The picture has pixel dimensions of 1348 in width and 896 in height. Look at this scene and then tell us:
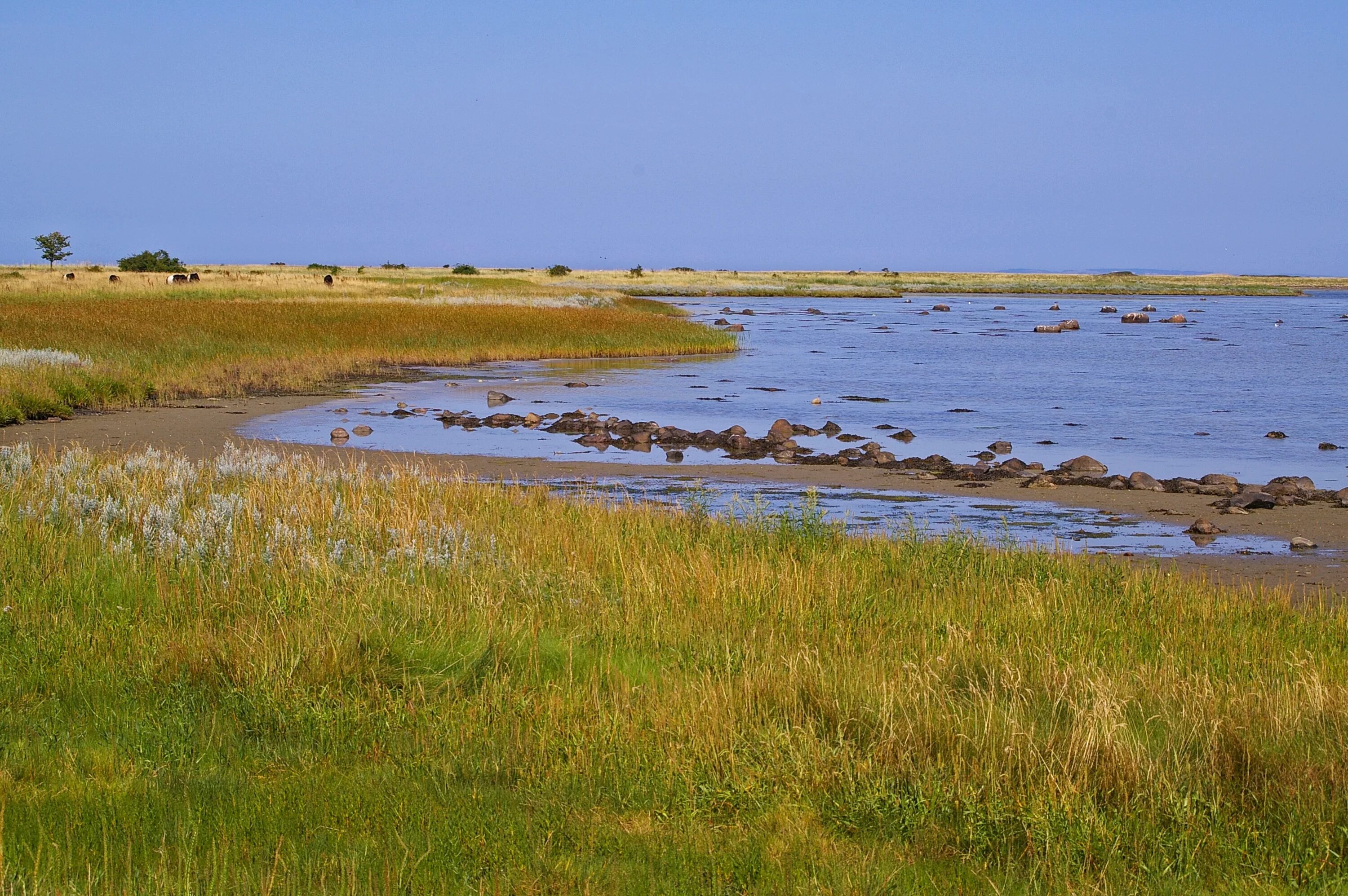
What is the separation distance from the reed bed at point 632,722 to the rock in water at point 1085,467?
8.75 metres

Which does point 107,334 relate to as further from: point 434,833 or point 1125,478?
point 434,833

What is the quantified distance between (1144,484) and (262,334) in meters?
24.4

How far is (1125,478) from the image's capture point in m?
16.8

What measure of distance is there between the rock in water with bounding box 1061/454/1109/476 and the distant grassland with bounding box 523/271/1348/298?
70828mm

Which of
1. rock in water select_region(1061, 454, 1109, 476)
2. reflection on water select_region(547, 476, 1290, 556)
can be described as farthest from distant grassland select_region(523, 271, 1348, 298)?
reflection on water select_region(547, 476, 1290, 556)

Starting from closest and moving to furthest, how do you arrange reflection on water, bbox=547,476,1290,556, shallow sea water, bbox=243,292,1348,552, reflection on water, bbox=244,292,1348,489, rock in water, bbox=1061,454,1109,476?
reflection on water, bbox=547,476,1290,556 < rock in water, bbox=1061,454,1109,476 < shallow sea water, bbox=243,292,1348,552 < reflection on water, bbox=244,292,1348,489

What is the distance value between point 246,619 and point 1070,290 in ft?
435

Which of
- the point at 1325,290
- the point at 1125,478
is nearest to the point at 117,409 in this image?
the point at 1125,478

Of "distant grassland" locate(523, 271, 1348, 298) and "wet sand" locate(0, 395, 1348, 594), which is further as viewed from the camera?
"distant grassland" locate(523, 271, 1348, 298)

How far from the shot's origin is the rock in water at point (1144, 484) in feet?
53.2

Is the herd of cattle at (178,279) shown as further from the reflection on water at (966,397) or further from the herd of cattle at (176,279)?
the reflection on water at (966,397)

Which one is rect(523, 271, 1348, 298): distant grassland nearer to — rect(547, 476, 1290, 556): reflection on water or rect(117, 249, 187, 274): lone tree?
rect(117, 249, 187, 274): lone tree

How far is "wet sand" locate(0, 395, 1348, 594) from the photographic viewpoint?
1151 centimetres

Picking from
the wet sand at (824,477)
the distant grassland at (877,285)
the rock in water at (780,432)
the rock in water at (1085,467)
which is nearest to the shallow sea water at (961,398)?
the rock in water at (780,432)
